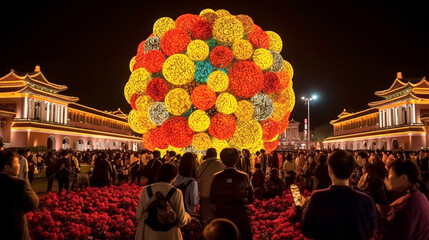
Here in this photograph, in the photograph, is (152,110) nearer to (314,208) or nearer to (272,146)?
(272,146)

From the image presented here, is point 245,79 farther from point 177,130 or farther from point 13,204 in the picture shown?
point 13,204

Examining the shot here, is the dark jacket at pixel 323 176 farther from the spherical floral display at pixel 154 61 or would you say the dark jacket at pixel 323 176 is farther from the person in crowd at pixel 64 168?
the person in crowd at pixel 64 168

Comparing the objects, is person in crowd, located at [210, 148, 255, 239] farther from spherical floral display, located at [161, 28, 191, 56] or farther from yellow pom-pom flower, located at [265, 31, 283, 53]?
yellow pom-pom flower, located at [265, 31, 283, 53]

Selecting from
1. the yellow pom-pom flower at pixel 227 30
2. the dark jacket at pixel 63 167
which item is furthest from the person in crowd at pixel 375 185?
the dark jacket at pixel 63 167

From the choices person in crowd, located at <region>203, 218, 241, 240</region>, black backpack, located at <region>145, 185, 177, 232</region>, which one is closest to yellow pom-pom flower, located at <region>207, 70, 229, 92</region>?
black backpack, located at <region>145, 185, 177, 232</region>

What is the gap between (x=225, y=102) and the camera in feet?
33.8

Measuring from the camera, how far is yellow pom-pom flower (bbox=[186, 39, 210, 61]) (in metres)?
10.5

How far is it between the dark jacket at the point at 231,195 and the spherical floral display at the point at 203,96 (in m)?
5.56

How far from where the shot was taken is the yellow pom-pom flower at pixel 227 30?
35.2ft

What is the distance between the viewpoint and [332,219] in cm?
305

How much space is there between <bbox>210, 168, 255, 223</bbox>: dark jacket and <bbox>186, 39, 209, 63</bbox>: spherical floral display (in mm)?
6298

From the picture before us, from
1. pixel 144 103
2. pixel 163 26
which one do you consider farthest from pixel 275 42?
pixel 144 103

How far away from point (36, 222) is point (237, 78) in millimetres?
6120

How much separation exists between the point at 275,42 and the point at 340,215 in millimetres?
10272
